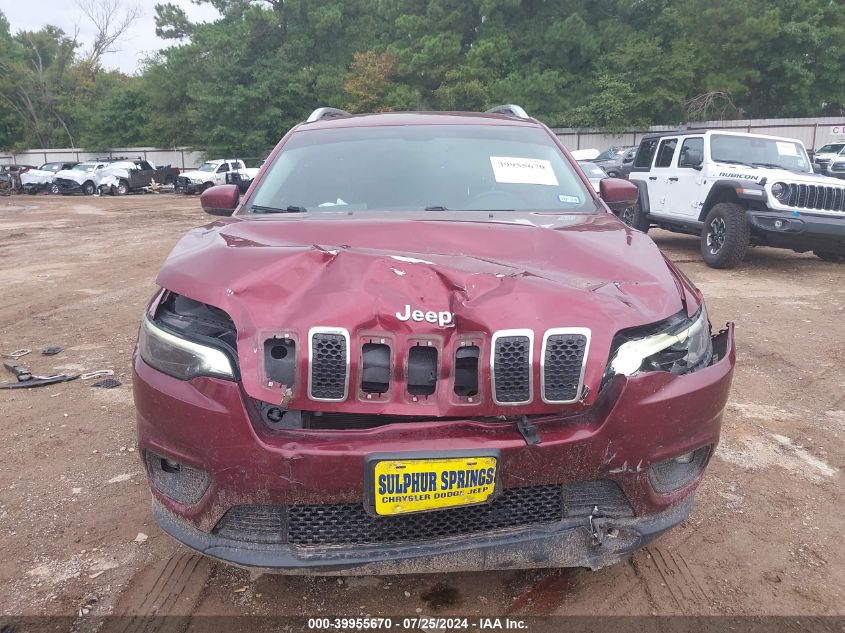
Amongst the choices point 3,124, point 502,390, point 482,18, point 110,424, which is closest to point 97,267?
point 110,424

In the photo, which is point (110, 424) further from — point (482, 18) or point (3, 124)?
point (3, 124)

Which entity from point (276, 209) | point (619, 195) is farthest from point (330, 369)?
point (619, 195)

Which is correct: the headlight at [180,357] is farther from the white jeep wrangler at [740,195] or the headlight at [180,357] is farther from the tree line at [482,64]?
the tree line at [482,64]

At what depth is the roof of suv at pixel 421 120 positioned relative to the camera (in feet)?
11.4

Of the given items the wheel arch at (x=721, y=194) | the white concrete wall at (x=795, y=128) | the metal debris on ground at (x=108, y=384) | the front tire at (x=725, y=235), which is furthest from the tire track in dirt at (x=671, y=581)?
the white concrete wall at (x=795, y=128)

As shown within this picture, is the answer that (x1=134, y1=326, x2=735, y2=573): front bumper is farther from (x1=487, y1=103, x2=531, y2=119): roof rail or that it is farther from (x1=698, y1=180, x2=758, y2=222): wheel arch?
(x1=698, y1=180, x2=758, y2=222): wheel arch

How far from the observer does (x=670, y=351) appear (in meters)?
1.96

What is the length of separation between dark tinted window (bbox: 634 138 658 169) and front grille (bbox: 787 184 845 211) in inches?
118

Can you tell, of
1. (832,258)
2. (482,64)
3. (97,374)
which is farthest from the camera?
(482,64)

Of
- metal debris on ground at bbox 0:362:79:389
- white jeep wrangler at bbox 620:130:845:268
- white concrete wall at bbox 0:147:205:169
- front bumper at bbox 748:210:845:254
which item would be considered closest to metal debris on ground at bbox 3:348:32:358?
metal debris on ground at bbox 0:362:79:389

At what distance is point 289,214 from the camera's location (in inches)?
110

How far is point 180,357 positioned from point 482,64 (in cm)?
3477

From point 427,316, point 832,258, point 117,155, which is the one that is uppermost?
point 117,155

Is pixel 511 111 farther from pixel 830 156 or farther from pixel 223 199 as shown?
pixel 830 156
